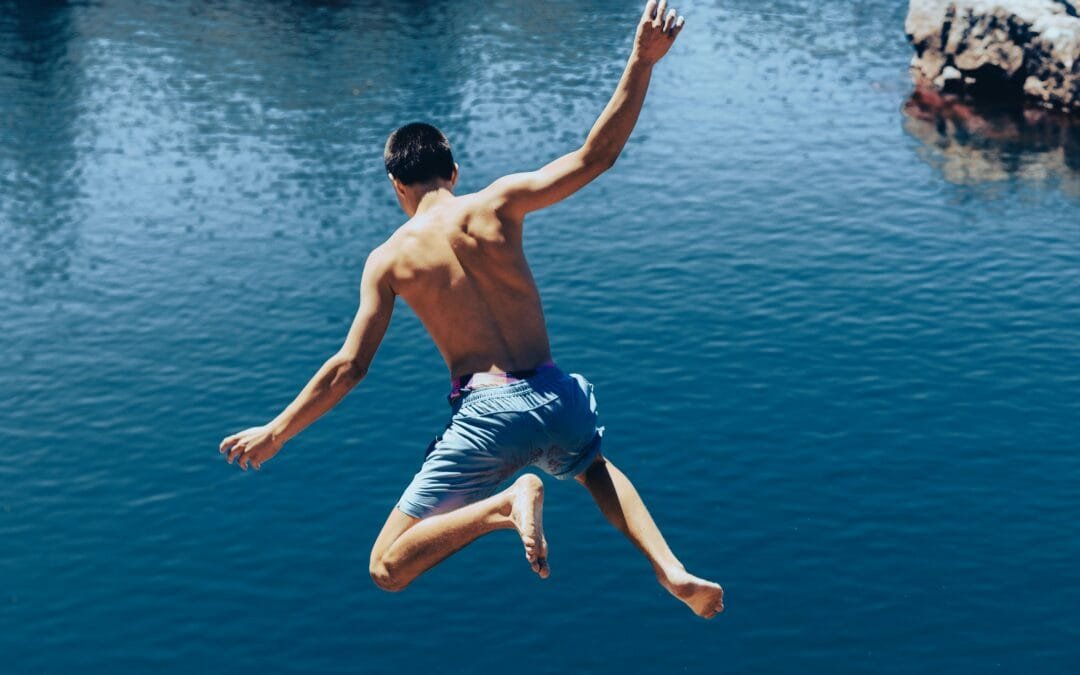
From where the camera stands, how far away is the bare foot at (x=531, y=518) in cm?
951

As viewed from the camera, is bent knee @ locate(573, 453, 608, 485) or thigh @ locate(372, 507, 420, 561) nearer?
thigh @ locate(372, 507, 420, 561)

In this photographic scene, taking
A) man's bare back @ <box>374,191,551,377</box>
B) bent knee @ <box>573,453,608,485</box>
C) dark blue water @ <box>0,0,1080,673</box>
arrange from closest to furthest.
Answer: man's bare back @ <box>374,191,551,377</box> → bent knee @ <box>573,453,608,485</box> → dark blue water @ <box>0,0,1080,673</box>

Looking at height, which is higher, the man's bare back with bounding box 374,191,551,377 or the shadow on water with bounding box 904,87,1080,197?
the man's bare back with bounding box 374,191,551,377

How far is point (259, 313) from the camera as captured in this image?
54.2m

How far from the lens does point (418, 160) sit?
1091cm

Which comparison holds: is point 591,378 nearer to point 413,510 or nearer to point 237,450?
point 413,510

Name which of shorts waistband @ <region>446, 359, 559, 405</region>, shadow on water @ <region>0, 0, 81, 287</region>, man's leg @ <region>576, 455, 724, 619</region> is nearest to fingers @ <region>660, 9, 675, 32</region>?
shorts waistband @ <region>446, 359, 559, 405</region>

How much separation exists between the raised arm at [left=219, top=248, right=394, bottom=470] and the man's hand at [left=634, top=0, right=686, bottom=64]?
8.41ft

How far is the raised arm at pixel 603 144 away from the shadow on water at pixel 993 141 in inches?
2356

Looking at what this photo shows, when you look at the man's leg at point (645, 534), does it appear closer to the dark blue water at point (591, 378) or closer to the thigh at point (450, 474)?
the thigh at point (450, 474)

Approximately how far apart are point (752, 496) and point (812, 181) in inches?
997

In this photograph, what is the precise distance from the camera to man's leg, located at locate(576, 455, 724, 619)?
10648mm

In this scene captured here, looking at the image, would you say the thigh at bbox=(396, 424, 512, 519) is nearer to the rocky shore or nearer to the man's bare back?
the man's bare back

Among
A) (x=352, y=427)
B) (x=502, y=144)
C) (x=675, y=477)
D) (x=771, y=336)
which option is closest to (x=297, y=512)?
(x=352, y=427)
